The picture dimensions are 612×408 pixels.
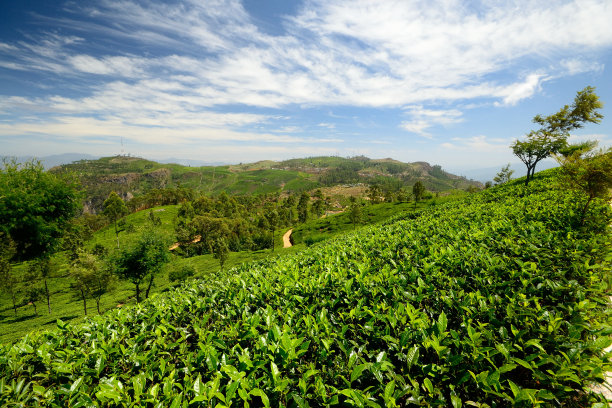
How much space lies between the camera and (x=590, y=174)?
9.94 m

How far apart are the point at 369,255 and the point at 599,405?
553 cm

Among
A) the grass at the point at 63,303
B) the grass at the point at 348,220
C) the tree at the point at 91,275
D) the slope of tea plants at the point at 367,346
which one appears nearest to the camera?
the slope of tea plants at the point at 367,346

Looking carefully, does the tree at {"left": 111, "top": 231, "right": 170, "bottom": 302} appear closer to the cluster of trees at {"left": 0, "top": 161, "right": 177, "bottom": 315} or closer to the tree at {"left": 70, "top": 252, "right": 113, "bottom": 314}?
the cluster of trees at {"left": 0, "top": 161, "right": 177, "bottom": 315}

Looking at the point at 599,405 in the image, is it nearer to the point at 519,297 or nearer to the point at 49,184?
the point at 519,297

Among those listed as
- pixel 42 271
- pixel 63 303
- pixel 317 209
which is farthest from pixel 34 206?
pixel 317 209

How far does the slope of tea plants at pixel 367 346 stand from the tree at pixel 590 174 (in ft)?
21.2

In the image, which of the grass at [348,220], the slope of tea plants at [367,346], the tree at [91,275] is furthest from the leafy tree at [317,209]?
the slope of tea plants at [367,346]

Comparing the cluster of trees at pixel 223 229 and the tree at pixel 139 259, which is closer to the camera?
the tree at pixel 139 259

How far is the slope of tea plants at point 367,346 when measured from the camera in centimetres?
265

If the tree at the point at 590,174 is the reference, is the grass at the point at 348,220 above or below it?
below

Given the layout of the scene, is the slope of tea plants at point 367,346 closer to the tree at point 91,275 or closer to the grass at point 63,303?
the grass at point 63,303

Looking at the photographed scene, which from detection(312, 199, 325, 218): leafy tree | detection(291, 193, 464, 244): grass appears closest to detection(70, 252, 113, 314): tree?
detection(291, 193, 464, 244): grass

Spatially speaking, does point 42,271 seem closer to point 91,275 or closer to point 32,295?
point 32,295

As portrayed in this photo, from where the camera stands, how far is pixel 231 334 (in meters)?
3.95
